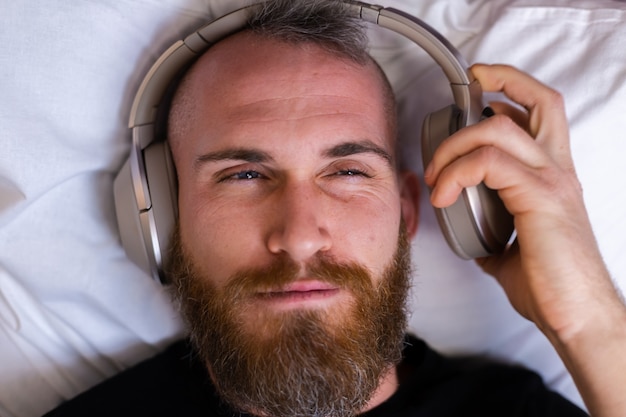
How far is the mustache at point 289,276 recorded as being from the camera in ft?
3.53

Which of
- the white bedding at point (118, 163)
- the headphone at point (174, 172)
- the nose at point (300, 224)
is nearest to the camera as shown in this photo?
the nose at point (300, 224)

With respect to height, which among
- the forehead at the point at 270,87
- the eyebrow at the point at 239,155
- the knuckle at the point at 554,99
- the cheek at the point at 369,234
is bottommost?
the cheek at the point at 369,234

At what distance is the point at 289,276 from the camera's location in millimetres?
1071

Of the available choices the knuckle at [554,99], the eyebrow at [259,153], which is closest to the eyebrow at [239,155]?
the eyebrow at [259,153]

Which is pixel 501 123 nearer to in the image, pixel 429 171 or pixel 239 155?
pixel 429 171

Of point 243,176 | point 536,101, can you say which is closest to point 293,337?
point 243,176

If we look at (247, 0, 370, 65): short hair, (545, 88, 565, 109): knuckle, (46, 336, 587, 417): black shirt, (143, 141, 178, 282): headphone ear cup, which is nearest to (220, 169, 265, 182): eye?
(143, 141, 178, 282): headphone ear cup

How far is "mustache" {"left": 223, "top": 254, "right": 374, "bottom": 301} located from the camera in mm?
1075

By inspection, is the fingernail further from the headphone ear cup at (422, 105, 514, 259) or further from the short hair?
the short hair

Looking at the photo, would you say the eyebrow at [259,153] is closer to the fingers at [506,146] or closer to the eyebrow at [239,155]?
the eyebrow at [239,155]

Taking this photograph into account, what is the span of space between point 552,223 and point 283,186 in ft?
1.57

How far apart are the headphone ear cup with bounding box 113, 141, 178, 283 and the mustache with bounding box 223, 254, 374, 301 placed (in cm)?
18

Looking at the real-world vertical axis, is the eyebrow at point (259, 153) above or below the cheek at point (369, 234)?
above

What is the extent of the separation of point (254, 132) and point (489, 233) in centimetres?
46
